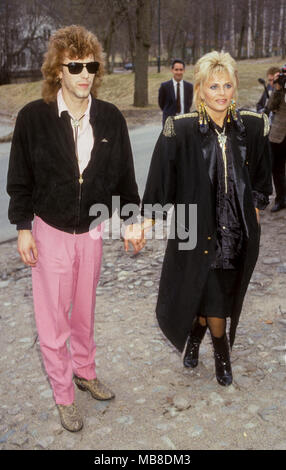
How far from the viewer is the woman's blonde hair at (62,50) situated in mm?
3066

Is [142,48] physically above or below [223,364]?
above

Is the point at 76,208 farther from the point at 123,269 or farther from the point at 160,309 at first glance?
the point at 123,269

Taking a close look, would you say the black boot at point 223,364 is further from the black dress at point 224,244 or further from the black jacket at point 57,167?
the black jacket at point 57,167

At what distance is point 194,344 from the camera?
13.7ft

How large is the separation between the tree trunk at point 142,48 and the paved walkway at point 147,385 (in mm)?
20178

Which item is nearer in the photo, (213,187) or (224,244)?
(213,187)

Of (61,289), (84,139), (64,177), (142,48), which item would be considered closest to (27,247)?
(61,289)

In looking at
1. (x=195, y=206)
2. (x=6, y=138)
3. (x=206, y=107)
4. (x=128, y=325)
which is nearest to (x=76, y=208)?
(x=195, y=206)

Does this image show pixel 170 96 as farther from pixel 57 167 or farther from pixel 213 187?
pixel 57 167

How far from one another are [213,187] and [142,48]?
22416 millimetres

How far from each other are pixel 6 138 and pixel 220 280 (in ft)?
48.7

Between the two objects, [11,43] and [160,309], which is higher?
[11,43]

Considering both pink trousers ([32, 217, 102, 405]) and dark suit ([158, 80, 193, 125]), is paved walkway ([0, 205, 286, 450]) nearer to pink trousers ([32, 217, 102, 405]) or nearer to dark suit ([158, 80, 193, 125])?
pink trousers ([32, 217, 102, 405])

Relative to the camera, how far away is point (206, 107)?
3.41 meters
